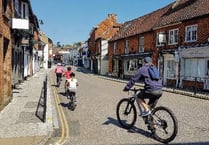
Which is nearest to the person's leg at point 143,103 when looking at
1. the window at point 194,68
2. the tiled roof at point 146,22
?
the window at point 194,68

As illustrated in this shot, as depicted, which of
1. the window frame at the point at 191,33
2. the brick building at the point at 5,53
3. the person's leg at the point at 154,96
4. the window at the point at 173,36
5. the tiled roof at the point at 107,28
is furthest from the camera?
the tiled roof at the point at 107,28

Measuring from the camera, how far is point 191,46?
2562 cm

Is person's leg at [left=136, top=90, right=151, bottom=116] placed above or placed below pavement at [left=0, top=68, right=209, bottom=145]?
above

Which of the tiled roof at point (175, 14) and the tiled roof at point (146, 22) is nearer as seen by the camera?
the tiled roof at point (175, 14)

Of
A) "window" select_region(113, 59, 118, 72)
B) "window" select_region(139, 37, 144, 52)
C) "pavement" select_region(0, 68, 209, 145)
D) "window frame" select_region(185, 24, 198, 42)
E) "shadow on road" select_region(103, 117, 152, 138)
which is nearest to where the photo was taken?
"pavement" select_region(0, 68, 209, 145)

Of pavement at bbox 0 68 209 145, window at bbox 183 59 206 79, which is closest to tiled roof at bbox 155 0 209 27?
window at bbox 183 59 206 79

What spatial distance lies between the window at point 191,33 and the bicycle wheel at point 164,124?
18473 mm

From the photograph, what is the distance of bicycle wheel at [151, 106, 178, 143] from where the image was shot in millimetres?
7836

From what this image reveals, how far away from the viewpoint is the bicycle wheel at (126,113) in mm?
9258

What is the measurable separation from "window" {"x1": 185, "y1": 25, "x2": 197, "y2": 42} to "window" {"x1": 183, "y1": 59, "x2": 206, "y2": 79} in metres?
1.62

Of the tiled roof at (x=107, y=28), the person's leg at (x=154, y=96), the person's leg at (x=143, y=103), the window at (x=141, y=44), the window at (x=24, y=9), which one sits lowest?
the person's leg at (x=143, y=103)

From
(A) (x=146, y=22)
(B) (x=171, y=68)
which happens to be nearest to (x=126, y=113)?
(B) (x=171, y=68)

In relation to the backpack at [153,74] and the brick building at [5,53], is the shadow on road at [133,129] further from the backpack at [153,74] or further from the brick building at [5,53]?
the brick building at [5,53]

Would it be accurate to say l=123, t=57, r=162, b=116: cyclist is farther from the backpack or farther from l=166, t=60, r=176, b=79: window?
l=166, t=60, r=176, b=79: window
